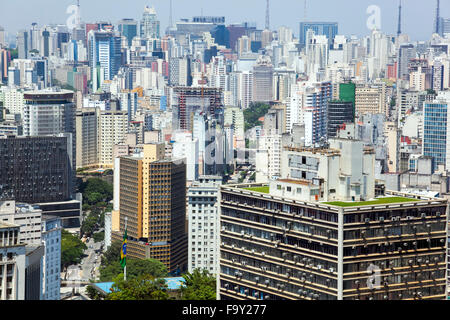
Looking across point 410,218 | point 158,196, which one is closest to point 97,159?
point 158,196

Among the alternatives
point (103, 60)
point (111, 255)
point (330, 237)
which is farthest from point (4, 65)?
point (330, 237)

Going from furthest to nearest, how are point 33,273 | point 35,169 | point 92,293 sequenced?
1. point 35,169
2. point 92,293
3. point 33,273

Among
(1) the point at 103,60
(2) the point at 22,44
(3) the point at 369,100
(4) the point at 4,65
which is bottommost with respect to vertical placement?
(3) the point at 369,100

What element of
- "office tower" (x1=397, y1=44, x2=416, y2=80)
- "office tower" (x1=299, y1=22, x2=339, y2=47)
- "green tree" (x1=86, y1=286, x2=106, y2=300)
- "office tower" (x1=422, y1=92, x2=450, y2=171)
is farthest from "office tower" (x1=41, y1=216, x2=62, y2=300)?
"office tower" (x1=397, y1=44, x2=416, y2=80)

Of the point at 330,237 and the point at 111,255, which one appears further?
the point at 111,255

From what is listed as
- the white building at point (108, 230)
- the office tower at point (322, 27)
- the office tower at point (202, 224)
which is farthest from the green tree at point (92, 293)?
the office tower at point (322, 27)

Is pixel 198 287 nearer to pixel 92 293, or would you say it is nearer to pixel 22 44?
pixel 92 293

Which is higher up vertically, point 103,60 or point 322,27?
point 322,27

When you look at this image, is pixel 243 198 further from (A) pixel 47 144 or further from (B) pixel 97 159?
(B) pixel 97 159
